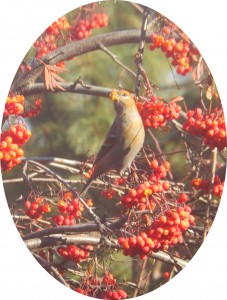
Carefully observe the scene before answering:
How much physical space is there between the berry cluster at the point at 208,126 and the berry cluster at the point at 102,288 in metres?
0.44

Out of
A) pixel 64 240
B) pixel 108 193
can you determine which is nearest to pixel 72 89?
pixel 108 193

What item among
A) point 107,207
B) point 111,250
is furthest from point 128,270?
point 107,207

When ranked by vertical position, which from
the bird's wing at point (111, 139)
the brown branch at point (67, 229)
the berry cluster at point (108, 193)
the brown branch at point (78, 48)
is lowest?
the brown branch at point (67, 229)

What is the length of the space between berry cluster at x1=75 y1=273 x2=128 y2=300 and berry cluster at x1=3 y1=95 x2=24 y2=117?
482 millimetres

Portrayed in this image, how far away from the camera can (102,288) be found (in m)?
1.63

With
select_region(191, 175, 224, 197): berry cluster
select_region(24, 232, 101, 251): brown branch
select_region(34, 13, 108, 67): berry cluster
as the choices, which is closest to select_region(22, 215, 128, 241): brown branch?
select_region(24, 232, 101, 251): brown branch

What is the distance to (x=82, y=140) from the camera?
1608mm

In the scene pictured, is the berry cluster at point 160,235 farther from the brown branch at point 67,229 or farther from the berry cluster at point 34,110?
the berry cluster at point 34,110

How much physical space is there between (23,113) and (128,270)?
496 mm

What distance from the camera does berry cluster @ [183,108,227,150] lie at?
1597 millimetres

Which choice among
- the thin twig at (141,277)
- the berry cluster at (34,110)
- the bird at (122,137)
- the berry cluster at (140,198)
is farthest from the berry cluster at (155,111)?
the thin twig at (141,277)

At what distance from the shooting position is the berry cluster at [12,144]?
5.18ft

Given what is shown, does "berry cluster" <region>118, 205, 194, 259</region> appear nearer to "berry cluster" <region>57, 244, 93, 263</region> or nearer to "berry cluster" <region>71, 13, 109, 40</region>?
"berry cluster" <region>57, 244, 93, 263</region>

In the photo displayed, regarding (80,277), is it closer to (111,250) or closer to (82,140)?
(111,250)
